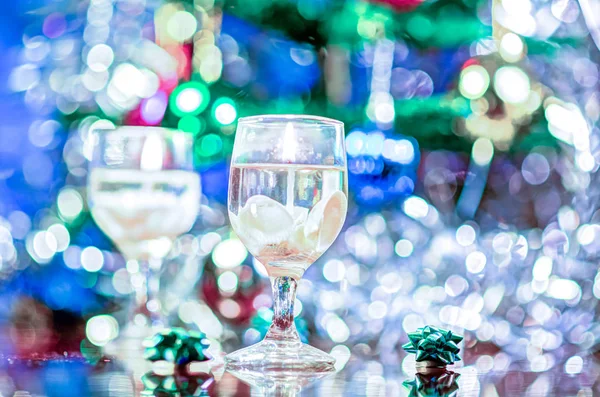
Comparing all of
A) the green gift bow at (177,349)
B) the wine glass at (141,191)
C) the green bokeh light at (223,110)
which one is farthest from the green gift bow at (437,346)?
the green bokeh light at (223,110)

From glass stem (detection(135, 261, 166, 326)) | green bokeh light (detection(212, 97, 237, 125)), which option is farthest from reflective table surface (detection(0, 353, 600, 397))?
green bokeh light (detection(212, 97, 237, 125))

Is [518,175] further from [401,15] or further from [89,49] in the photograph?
[89,49]

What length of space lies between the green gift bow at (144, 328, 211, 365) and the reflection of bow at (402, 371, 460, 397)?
0.16 metres

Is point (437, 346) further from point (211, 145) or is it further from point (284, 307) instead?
point (211, 145)

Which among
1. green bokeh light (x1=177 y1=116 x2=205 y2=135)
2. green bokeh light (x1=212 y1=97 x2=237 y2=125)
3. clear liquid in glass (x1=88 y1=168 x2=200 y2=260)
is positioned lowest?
clear liquid in glass (x1=88 y1=168 x2=200 y2=260)

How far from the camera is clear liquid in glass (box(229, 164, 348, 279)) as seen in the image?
26.0 inches

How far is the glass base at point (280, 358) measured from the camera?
2.13 feet

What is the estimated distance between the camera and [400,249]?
1185 millimetres

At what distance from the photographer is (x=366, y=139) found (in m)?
1.15

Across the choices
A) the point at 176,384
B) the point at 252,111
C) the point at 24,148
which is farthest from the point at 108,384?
the point at 24,148

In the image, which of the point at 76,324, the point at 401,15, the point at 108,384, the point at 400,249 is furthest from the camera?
the point at 76,324

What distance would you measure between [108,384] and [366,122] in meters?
0.65

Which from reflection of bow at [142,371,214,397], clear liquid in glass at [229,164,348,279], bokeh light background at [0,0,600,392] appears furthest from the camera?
bokeh light background at [0,0,600,392]

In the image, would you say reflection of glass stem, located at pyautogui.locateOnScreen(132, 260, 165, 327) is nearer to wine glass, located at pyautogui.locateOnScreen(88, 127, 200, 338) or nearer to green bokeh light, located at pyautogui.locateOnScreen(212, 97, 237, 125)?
wine glass, located at pyautogui.locateOnScreen(88, 127, 200, 338)
